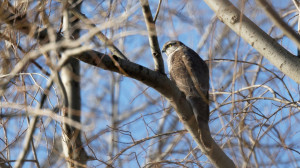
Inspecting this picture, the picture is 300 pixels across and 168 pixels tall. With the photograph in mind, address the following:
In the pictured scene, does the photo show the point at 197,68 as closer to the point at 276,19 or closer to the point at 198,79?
the point at 198,79

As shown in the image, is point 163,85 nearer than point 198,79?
Yes

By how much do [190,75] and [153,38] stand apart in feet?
5.81

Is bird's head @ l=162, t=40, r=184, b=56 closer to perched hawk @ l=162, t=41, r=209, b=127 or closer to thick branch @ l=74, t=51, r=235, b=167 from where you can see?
perched hawk @ l=162, t=41, r=209, b=127

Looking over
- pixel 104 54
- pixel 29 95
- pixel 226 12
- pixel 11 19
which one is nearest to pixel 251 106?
pixel 226 12

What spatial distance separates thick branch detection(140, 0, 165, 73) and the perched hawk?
108cm

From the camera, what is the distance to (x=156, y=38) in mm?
3164

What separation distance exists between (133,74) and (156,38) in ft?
1.41

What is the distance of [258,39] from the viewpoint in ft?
9.54

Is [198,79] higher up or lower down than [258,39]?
higher up

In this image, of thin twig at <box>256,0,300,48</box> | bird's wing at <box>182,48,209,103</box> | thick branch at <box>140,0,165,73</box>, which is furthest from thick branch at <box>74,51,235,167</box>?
bird's wing at <box>182,48,209,103</box>

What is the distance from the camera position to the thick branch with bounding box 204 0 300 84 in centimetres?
281

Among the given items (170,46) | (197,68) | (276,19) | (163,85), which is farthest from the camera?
(170,46)

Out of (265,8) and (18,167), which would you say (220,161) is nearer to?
(265,8)

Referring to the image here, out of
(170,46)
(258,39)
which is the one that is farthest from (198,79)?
(258,39)
